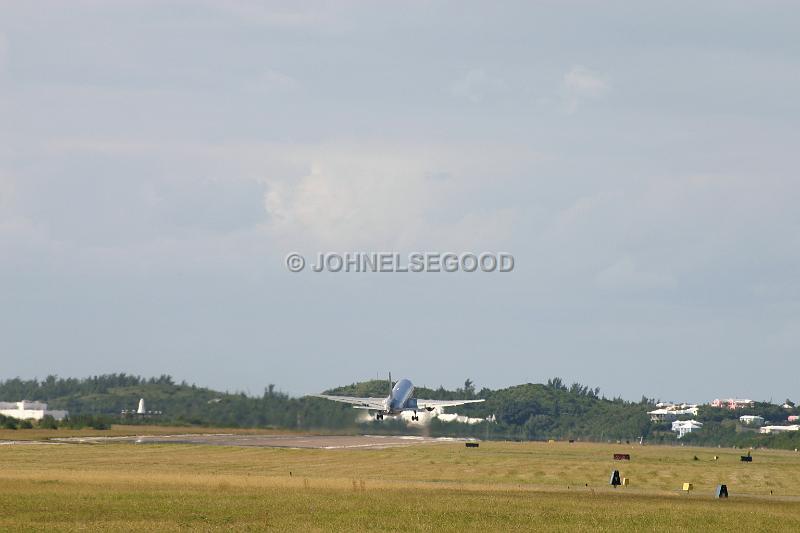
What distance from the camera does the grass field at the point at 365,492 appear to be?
5694cm

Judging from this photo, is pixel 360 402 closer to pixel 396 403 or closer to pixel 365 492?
pixel 396 403

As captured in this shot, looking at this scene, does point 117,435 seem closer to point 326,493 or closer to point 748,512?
point 326,493

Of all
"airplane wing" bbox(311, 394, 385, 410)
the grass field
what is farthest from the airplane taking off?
the grass field

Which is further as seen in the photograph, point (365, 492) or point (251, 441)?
point (251, 441)

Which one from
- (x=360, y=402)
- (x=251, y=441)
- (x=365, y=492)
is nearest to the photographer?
(x=365, y=492)

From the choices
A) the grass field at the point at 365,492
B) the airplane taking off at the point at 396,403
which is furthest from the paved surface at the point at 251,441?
the grass field at the point at 365,492

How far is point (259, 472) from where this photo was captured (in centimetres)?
9519

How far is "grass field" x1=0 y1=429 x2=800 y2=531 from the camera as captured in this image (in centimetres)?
5694

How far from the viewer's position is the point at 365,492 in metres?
74.3

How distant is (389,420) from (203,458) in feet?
215

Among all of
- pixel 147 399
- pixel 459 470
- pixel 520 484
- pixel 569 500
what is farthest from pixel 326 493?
pixel 147 399

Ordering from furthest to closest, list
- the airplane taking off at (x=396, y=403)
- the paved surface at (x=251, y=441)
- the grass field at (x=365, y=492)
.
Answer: the airplane taking off at (x=396, y=403) < the paved surface at (x=251, y=441) < the grass field at (x=365, y=492)

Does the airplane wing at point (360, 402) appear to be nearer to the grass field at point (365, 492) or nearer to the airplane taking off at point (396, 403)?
the airplane taking off at point (396, 403)

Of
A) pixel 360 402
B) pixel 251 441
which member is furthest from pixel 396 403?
pixel 251 441
